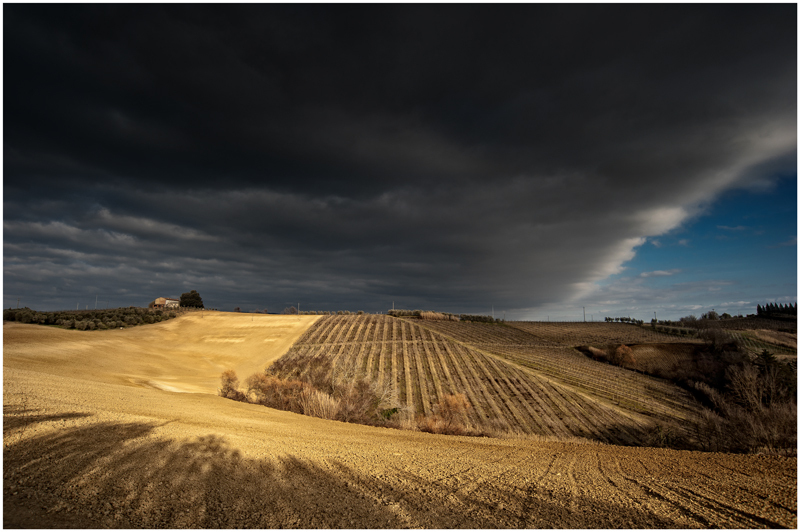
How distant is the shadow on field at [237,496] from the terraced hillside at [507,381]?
84.6 feet

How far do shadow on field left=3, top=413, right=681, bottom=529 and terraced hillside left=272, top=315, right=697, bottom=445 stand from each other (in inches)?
1015

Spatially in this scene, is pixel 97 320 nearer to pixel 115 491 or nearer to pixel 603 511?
pixel 115 491

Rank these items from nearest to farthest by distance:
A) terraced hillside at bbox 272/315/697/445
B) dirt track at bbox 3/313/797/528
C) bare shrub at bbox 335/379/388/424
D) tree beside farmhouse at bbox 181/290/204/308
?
dirt track at bbox 3/313/797/528
bare shrub at bbox 335/379/388/424
terraced hillside at bbox 272/315/697/445
tree beside farmhouse at bbox 181/290/204/308

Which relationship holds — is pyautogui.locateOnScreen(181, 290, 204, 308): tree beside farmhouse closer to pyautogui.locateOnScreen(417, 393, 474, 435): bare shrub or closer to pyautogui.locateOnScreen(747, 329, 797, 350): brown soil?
pyautogui.locateOnScreen(417, 393, 474, 435): bare shrub

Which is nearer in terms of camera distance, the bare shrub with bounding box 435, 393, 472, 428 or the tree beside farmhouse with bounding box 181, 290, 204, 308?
the bare shrub with bounding box 435, 393, 472, 428

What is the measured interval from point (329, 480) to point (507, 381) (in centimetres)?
4284

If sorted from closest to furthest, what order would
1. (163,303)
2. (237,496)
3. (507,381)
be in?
(237,496) → (507,381) → (163,303)

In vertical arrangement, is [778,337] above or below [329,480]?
below

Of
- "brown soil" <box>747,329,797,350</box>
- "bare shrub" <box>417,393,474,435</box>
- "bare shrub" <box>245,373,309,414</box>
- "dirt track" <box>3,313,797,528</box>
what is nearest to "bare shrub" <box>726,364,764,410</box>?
"brown soil" <box>747,329,797,350</box>

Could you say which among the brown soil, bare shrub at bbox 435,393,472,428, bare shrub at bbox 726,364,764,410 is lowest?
bare shrub at bbox 726,364,764,410

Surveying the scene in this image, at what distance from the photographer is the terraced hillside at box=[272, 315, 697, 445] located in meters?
35.3

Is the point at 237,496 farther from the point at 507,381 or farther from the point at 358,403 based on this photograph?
the point at 507,381

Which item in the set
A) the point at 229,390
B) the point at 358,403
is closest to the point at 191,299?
the point at 229,390

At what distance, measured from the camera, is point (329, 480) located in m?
5.13
